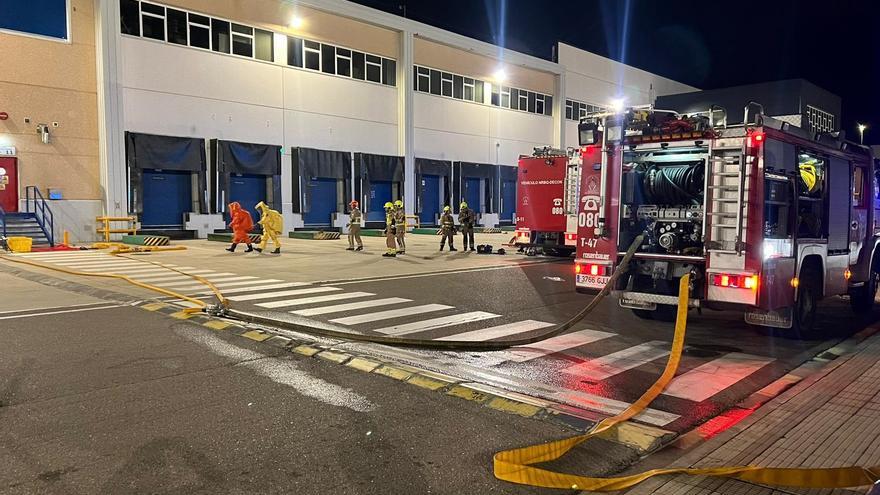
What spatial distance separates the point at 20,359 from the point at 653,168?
7999mm

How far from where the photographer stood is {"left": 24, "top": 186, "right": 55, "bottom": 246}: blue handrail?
76.5 feet

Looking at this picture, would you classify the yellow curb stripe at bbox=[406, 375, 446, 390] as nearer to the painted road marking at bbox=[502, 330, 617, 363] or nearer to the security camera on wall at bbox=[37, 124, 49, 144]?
the painted road marking at bbox=[502, 330, 617, 363]

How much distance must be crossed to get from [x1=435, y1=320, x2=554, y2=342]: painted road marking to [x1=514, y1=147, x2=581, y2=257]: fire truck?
10620 millimetres

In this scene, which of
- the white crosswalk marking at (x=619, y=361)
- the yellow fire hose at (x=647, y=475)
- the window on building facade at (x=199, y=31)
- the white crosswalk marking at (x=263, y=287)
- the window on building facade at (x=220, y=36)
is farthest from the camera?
the window on building facade at (x=220, y=36)

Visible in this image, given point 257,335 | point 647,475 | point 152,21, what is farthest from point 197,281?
point 152,21

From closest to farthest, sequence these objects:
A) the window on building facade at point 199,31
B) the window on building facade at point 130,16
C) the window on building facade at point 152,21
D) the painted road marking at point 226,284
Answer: the painted road marking at point 226,284
the window on building facade at point 130,16
the window on building facade at point 152,21
the window on building facade at point 199,31

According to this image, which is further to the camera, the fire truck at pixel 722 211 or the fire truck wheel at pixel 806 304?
the fire truck wheel at pixel 806 304

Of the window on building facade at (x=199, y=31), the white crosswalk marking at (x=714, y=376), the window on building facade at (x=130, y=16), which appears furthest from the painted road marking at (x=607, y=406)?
the window on building facade at (x=199, y=31)

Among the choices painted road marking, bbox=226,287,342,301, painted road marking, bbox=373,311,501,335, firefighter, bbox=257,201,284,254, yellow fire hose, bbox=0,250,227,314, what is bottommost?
painted road marking, bbox=373,311,501,335

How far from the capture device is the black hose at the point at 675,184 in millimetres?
8383

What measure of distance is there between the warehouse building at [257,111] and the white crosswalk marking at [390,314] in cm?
1991

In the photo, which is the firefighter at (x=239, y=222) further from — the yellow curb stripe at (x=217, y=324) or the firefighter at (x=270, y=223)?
the yellow curb stripe at (x=217, y=324)

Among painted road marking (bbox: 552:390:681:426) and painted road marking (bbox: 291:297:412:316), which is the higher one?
painted road marking (bbox: 291:297:412:316)

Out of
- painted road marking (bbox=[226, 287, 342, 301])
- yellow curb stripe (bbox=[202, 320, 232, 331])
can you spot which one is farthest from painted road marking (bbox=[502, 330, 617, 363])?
painted road marking (bbox=[226, 287, 342, 301])
